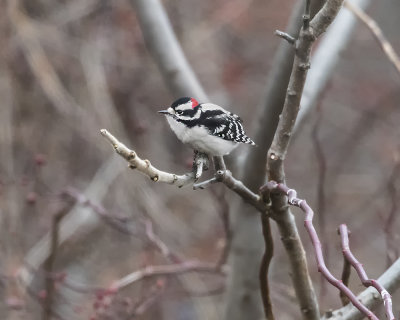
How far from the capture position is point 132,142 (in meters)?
5.28

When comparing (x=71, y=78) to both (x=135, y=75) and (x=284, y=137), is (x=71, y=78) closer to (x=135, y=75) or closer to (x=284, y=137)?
(x=135, y=75)

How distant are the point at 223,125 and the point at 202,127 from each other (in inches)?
3.3

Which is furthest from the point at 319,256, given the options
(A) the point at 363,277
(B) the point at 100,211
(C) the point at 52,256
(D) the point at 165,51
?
(D) the point at 165,51

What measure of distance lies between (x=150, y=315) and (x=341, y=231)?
4120 mm

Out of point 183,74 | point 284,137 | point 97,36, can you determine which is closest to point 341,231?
point 284,137

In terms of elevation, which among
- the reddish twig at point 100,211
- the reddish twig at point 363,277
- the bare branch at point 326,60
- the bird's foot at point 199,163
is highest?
the bare branch at point 326,60

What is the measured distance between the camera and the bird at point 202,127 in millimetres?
1610

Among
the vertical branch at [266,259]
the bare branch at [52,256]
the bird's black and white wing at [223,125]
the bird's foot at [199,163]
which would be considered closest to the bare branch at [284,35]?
→ the bird's black and white wing at [223,125]

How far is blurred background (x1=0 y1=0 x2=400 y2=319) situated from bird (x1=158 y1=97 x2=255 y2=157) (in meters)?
2.03

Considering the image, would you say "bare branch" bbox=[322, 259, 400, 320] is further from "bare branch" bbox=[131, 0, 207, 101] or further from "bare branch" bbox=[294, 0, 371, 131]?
"bare branch" bbox=[131, 0, 207, 101]

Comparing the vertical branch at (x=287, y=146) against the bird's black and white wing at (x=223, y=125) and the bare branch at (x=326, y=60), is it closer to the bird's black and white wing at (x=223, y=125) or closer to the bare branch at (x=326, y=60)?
the bird's black and white wing at (x=223, y=125)

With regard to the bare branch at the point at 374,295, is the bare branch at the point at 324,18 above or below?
above

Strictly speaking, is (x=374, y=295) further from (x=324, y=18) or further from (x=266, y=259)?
(x=324, y=18)

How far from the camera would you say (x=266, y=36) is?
7539 millimetres
